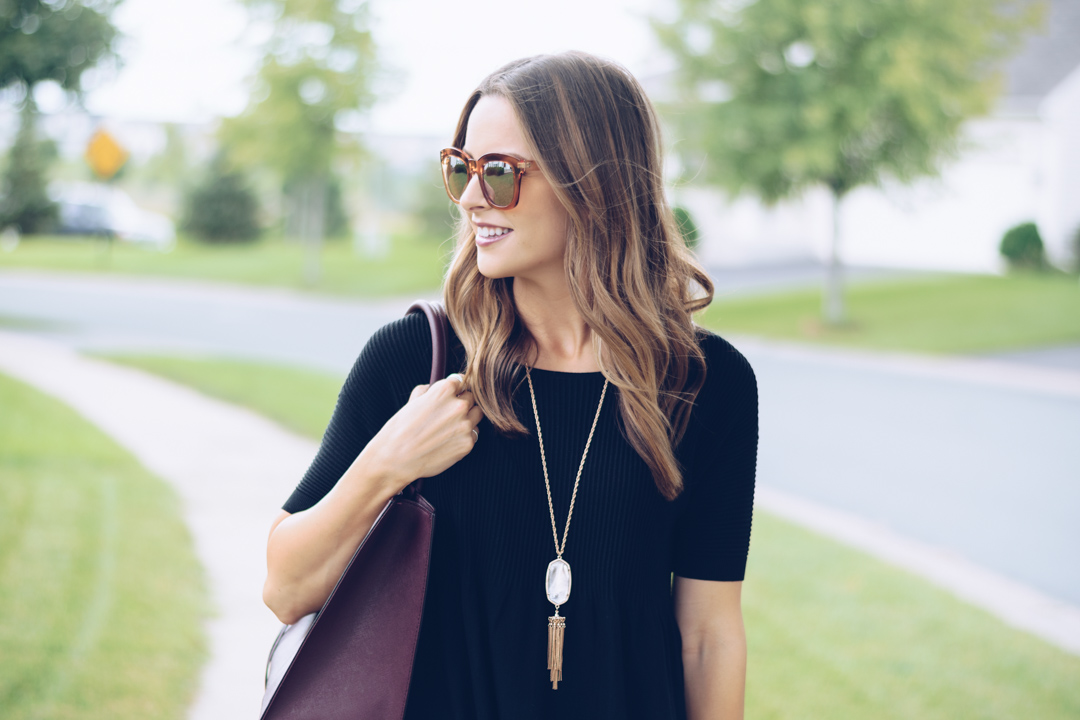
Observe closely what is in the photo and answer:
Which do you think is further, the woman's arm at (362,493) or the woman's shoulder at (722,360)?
the woman's shoulder at (722,360)

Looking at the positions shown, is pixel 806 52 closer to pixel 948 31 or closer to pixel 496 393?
pixel 948 31

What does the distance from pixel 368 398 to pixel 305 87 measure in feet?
70.7

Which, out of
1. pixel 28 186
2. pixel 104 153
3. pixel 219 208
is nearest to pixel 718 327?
pixel 104 153

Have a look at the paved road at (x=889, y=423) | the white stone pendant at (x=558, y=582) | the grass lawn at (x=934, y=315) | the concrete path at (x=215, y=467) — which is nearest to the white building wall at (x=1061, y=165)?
the grass lawn at (x=934, y=315)

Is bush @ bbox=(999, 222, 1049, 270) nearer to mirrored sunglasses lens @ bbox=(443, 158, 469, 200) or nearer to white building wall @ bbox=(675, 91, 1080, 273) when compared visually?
white building wall @ bbox=(675, 91, 1080, 273)

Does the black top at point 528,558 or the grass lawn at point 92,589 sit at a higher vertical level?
the black top at point 528,558

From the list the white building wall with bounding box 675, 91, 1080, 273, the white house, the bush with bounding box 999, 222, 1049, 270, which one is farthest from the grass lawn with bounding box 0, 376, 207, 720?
the bush with bounding box 999, 222, 1049, 270

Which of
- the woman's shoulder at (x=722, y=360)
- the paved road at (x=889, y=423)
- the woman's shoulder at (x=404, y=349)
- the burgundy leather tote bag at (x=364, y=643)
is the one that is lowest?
the paved road at (x=889, y=423)

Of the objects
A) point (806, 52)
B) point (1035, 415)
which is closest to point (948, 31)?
point (806, 52)

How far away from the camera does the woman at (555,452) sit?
1711 mm

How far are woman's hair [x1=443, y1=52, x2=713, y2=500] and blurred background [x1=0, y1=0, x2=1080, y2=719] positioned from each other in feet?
1.86

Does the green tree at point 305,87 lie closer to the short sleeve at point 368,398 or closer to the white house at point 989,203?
the white house at point 989,203

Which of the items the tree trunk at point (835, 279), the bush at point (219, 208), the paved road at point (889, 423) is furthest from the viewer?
the bush at point (219, 208)

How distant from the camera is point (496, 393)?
69.8 inches
